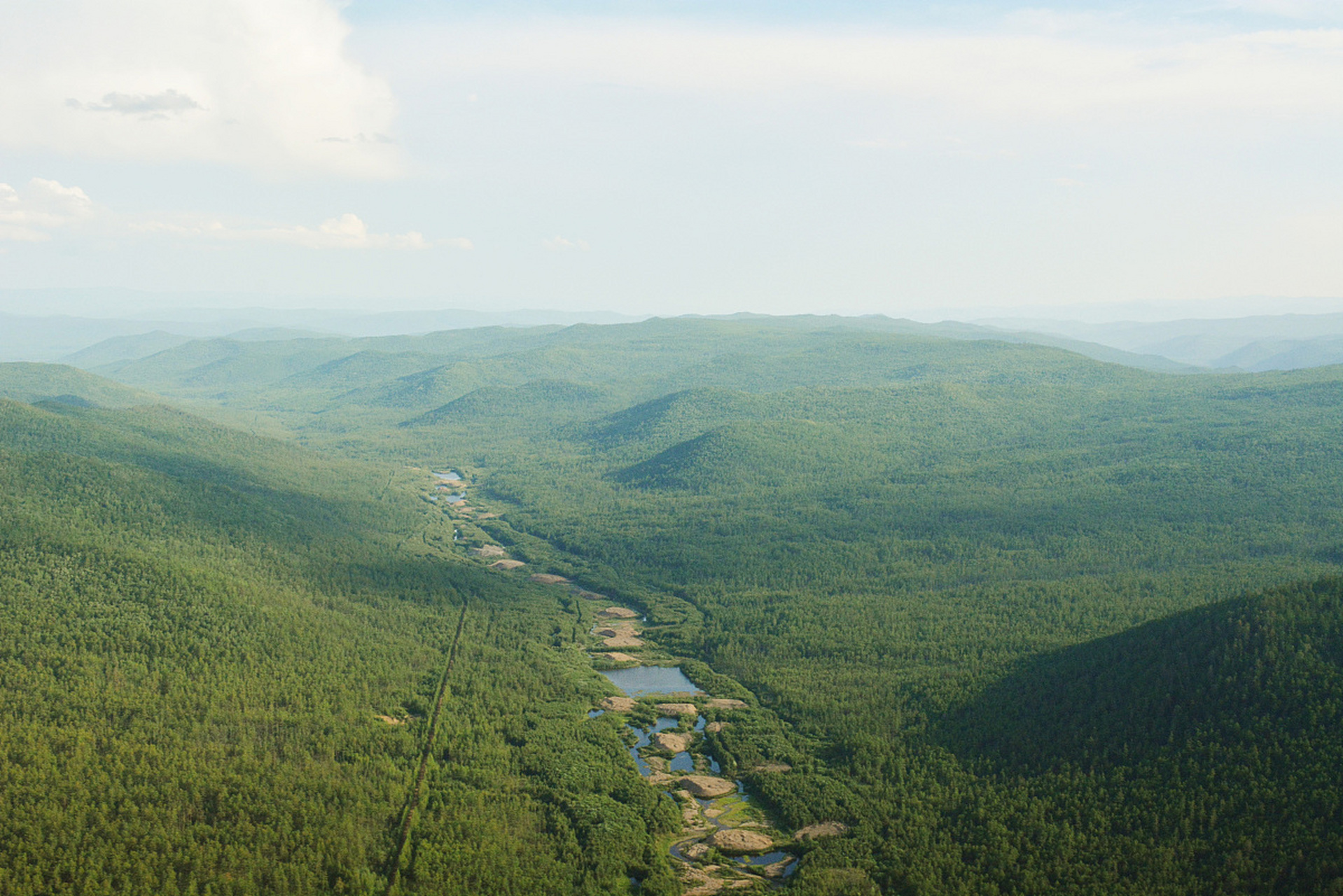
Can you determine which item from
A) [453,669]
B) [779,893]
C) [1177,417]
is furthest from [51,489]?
[1177,417]

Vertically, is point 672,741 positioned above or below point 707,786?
above

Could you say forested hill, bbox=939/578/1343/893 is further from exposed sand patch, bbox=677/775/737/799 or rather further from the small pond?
the small pond

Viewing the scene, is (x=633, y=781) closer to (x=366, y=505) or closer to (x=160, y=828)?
(x=160, y=828)

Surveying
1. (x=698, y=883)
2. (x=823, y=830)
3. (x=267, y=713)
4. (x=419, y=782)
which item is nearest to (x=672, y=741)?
(x=823, y=830)

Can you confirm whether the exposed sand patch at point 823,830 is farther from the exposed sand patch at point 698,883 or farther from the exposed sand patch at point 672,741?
Answer: the exposed sand patch at point 672,741

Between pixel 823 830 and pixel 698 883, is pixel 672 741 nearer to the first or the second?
pixel 823 830

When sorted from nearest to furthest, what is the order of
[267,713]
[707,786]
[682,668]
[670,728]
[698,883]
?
[698,883] → [707,786] → [267,713] → [670,728] → [682,668]

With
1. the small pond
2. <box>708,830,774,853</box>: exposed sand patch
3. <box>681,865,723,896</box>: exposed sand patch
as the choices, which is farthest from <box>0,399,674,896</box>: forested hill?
<box>708,830,774,853</box>: exposed sand patch

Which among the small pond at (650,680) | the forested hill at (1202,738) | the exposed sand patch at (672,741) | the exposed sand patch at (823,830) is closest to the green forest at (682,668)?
the forested hill at (1202,738)
